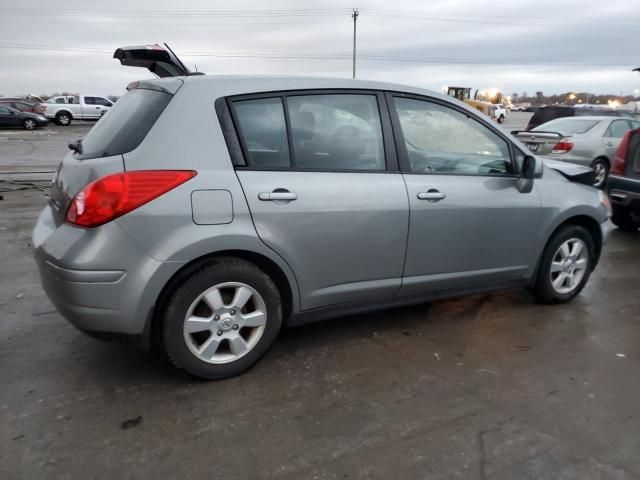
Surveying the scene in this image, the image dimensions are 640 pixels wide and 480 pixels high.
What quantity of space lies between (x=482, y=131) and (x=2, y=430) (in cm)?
336

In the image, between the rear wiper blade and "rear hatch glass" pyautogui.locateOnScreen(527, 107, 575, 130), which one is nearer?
the rear wiper blade

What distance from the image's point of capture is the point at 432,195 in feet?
11.2

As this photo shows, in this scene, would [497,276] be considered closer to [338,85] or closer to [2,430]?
[338,85]

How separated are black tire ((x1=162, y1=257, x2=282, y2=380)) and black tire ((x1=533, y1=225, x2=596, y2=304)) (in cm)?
220

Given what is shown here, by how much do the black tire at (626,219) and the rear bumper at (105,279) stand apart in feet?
21.6

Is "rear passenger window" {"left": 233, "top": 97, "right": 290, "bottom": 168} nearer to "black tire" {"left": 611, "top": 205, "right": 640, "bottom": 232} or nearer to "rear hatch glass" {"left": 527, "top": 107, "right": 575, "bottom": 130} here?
"black tire" {"left": 611, "top": 205, "right": 640, "bottom": 232}

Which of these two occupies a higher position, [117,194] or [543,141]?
[117,194]

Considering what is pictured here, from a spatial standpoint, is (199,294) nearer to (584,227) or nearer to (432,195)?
(432,195)

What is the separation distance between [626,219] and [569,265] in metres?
3.78

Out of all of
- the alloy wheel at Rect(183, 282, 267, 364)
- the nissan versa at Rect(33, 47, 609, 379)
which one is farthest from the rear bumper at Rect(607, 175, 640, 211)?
the alloy wheel at Rect(183, 282, 267, 364)

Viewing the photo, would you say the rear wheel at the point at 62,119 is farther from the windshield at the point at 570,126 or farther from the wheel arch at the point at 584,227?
the wheel arch at the point at 584,227

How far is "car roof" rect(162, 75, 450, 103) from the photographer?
115 inches

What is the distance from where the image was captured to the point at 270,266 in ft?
9.96

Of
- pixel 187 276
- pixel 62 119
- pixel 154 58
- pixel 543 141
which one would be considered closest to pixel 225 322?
pixel 187 276
